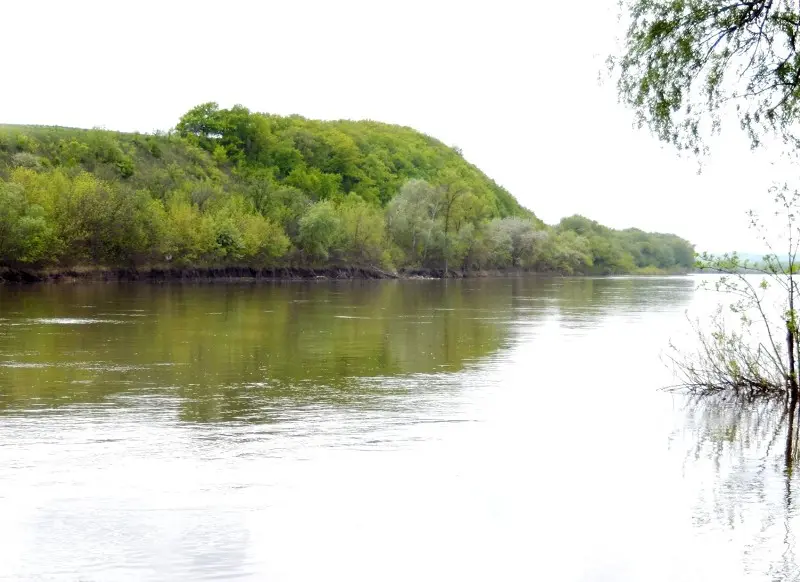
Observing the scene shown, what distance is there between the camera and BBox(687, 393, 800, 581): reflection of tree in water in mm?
9602

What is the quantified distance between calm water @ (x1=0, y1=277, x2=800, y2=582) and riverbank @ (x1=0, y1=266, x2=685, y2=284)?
61406mm

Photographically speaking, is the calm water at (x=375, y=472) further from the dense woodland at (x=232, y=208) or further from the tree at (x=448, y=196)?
the tree at (x=448, y=196)

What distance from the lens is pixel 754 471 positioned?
Result: 1299 centimetres

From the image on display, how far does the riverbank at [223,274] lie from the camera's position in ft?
278

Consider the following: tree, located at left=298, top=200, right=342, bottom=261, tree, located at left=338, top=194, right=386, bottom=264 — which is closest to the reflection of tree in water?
tree, located at left=298, top=200, right=342, bottom=261

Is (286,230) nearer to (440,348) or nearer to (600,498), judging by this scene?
(440,348)

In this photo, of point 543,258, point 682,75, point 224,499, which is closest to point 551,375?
point 682,75

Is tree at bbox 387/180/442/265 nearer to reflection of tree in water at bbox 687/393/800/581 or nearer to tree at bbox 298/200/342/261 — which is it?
tree at bbox 298/200/342/261

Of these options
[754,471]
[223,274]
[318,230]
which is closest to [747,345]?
[754,471]

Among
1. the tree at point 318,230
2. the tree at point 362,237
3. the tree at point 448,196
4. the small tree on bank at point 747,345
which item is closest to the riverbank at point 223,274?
the tree at point 362,237

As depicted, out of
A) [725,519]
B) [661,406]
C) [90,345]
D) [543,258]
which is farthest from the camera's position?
[543,258]

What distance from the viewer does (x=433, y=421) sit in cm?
1670

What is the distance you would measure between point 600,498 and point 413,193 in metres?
132

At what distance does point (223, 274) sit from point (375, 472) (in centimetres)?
10267
